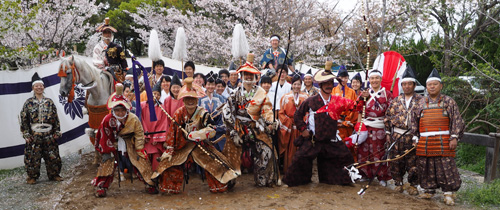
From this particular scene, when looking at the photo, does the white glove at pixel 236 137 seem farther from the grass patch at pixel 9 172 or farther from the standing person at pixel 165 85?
the grass patch at pixel 9 172

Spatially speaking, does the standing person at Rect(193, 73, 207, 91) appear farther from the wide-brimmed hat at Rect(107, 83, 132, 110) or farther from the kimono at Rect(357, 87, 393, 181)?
the kimono at Rect(357, 87, 393, 181)

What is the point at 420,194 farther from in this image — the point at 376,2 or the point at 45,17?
the point at 45,17

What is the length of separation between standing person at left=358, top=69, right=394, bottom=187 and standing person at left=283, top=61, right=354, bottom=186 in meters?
0.41

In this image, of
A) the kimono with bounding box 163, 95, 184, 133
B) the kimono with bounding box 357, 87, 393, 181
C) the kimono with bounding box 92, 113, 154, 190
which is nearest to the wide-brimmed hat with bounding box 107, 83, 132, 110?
the kimono with bounding box 92, 113, 154, 190

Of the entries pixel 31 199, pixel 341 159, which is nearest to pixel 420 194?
pixel 341 159

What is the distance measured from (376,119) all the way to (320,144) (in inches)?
36.4

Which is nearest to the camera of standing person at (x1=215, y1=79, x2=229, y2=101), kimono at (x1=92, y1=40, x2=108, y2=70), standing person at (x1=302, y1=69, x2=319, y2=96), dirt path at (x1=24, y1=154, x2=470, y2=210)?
dirt path at (x1=24, y1=154, x2=470, y2=210)

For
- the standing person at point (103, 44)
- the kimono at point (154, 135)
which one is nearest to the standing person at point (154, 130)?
the kimono at point (154, 135)

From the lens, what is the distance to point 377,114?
18.7 feet

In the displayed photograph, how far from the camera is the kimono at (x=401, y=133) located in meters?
5.28

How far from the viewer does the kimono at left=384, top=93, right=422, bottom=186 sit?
17.3 feet

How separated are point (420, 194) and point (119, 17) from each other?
17833mm

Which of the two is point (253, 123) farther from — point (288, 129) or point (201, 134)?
point (288, 129)

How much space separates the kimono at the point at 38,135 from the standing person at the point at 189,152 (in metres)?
2.20
